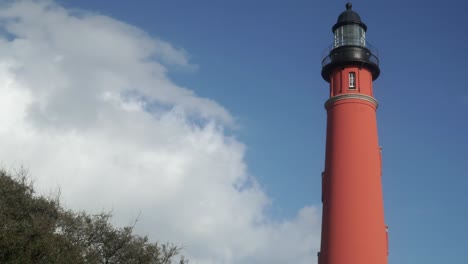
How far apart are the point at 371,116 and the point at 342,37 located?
17.6 ft

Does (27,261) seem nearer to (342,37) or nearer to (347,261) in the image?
(347,261)

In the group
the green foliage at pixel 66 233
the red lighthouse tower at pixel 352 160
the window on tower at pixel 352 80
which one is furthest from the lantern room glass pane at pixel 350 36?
the green foliage at pixel 66 233

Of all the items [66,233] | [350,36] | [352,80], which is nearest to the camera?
[66,233]

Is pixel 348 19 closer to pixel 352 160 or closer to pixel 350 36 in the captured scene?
pixel 350 36

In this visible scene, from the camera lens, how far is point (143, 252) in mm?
28312

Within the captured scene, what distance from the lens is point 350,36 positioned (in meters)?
33.7

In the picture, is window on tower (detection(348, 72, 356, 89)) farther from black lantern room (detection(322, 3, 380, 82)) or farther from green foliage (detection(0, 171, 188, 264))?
green foliage (detection(0, 171, 188, 264))

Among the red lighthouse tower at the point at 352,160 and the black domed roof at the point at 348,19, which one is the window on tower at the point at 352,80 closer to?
the red lighthouse tower at the point at 352,160

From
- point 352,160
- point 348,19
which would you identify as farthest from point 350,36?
point 352,160

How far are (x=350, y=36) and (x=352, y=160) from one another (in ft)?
26.2

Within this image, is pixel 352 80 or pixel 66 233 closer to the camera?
pixel 66 233

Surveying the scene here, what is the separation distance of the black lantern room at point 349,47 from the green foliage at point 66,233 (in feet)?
46.6

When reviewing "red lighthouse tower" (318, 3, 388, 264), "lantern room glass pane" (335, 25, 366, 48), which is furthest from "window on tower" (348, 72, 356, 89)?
"lantern room glass pane" (335, 25, 366, 48)

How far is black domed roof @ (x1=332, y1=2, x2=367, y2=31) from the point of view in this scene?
3381cm
